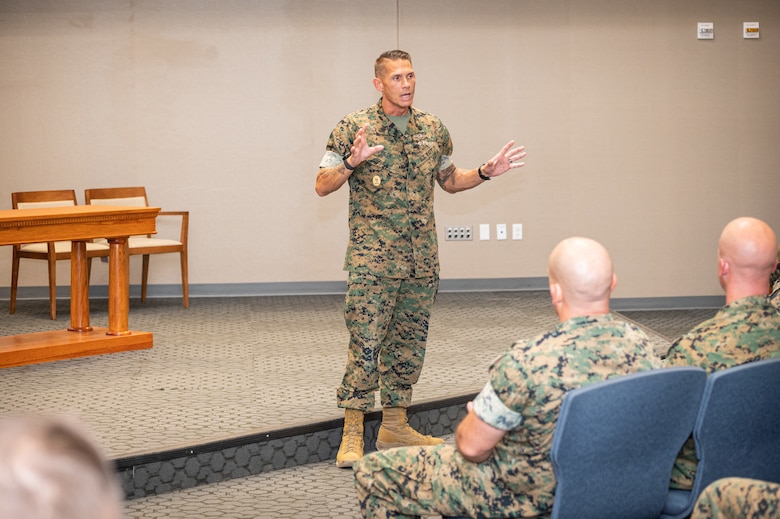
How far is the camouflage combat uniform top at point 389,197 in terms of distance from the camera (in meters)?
3.87

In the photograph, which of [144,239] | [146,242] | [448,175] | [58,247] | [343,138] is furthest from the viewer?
[144,239]

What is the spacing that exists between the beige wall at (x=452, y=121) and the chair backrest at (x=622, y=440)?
5.81 m

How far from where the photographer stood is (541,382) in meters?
2.22

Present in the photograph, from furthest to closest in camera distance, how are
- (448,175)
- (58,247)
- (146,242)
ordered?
(146,242) < (58,247) < (448,175)

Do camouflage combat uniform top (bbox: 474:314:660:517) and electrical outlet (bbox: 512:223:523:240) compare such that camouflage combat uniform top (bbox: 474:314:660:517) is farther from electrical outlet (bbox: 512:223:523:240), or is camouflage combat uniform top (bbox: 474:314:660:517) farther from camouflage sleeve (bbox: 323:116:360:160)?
electrical outlet (bbox: 512:223:523:240)

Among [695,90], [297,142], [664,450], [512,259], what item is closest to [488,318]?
[512,259]

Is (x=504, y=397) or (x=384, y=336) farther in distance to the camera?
(x=384, y=336)

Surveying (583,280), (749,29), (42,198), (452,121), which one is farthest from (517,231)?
(583,280)

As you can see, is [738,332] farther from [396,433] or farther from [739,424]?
[396,433]

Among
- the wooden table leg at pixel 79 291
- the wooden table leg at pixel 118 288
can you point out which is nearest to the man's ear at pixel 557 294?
the wooden table leg at pixel 118 288

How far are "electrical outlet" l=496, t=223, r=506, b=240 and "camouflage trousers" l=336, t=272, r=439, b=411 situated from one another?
4.20m

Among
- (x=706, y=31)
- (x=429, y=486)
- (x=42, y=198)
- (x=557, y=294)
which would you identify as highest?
(x=706, y=31)

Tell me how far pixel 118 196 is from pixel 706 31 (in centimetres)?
519

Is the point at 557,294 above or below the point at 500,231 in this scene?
above
